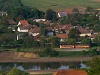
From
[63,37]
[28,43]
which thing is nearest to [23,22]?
[63,37]

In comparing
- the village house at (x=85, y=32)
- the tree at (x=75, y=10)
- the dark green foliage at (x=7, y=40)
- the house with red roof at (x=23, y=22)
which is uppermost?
the dark green foliage at (x=7, y=40)

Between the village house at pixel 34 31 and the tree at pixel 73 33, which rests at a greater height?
the tree at pixel 73 33

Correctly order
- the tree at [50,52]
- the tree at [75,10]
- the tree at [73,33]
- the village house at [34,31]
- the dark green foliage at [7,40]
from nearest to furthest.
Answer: the tree at [50,52]
the dark green foliage at [7,40]
the tree at [73,33]
the village house at [34,31]
the tree at [75,10]

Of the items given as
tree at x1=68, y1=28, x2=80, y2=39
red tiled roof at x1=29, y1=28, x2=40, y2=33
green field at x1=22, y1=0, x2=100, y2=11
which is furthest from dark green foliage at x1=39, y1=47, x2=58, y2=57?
green field at x1=22, y1=0, x2=100, y2=11

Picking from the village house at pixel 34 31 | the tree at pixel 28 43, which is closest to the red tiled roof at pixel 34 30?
the village house at pixel 34 31

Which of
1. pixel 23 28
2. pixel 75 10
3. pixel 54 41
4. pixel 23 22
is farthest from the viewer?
pixel 75 10

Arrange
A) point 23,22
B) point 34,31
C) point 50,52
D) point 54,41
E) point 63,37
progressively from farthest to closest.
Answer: point 23,22 < point 34,31 < point 63,37 < point 54,41 < point 50,52

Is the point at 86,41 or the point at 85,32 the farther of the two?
the point at 85,32

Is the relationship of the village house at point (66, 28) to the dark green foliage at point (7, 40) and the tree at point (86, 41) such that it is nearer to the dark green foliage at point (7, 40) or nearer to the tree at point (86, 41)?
the tree at point (86, 41)

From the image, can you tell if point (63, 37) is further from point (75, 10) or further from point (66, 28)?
point (75, 10)
